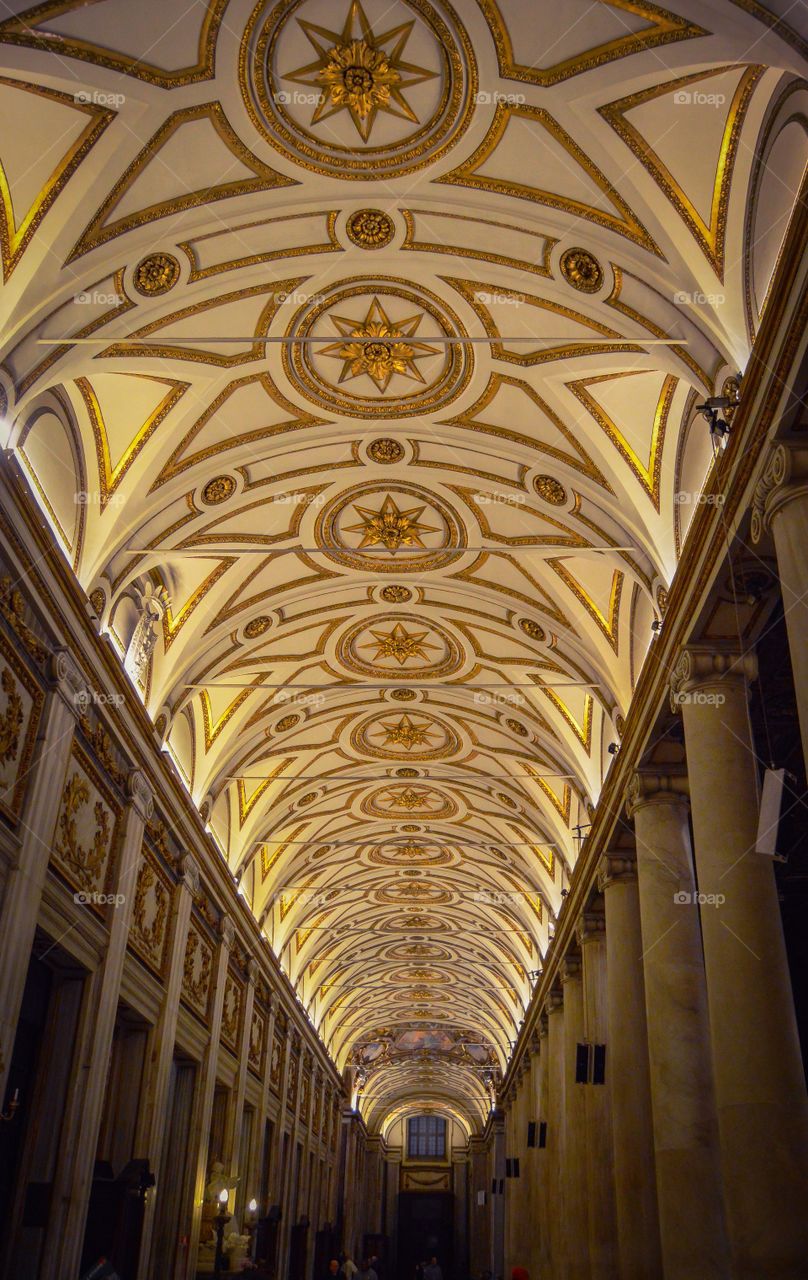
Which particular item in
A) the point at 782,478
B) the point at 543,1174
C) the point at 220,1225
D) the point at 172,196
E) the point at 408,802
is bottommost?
the point at 220,1225

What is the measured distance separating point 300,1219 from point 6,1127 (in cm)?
2194

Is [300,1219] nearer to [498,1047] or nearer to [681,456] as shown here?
[498,1047]

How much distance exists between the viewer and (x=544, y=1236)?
77.3 feet

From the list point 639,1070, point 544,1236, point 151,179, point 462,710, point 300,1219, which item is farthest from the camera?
point 300,1219

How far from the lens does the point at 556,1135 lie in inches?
893

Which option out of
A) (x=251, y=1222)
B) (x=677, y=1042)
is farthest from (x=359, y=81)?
(x=251, y=1222)

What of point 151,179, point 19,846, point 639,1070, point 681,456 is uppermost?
point 151,179

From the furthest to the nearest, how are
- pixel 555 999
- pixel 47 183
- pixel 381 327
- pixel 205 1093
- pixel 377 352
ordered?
pixel 555 999 → pixel 205 1093 → pixel 377 352 → pixel 381 327 → pixel 47 183

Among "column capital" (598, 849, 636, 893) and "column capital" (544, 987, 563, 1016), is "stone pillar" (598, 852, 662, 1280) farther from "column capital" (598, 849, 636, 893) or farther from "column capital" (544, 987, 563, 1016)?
"column capital" (544, 987, 563, 1016)

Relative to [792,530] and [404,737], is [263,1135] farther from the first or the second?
[792,530]

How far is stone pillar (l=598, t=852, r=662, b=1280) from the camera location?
1292cm

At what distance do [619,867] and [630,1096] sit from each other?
3173mm

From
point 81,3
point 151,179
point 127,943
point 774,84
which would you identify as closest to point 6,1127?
point 127,943

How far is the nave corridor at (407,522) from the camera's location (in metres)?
9.19
